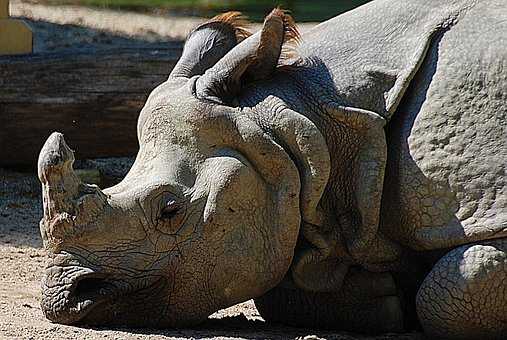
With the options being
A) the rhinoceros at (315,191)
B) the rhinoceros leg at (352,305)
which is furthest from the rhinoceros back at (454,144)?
the rhinoceros leg at (352,305)

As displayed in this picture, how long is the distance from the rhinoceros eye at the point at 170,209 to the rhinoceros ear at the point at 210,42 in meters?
0.60

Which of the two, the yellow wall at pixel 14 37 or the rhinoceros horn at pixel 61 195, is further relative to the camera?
the yellow wall at pixel 14 37

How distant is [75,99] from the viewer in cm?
810

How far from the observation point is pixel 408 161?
15.9ft

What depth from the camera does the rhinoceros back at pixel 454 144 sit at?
4695 mm

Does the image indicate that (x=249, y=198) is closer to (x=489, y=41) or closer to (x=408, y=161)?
(x=408, y=161)

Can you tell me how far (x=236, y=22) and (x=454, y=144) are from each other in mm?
981

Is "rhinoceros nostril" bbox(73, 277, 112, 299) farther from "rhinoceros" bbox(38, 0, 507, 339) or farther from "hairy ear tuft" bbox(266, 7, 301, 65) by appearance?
"hairy ear tuft" bbox(266, 7, 301, 65)

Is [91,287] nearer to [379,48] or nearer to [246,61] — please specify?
[246,61]

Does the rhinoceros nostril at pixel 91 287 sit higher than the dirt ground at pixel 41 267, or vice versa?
the rhinoceros nostril at pixel 91 287

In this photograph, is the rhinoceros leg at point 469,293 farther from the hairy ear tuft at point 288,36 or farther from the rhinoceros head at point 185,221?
the hairy ear tuft at point 288,36

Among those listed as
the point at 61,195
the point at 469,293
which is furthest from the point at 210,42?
the point at 469,293

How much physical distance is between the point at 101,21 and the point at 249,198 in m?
10.1

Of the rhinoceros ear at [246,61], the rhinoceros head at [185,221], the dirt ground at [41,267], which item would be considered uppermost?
the rhinoceros ear at [246,61]
